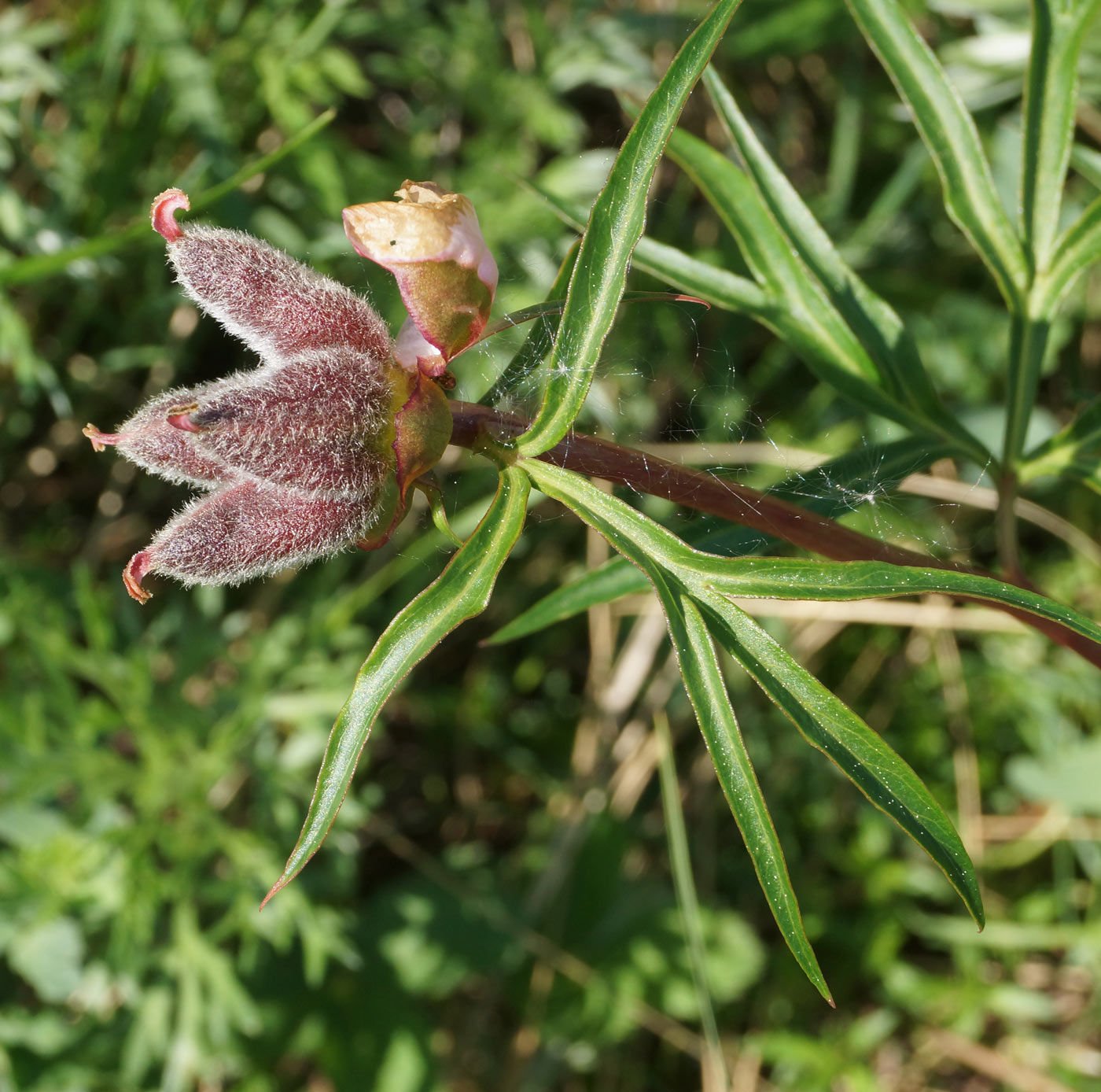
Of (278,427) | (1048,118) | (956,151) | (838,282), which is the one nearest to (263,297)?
(278,427)

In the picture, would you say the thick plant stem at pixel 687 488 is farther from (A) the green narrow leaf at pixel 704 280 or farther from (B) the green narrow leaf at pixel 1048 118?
(B) the green narrow leaf at pixel 1048 118

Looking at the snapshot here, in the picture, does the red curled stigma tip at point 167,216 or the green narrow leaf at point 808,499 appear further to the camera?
the green narrow leaf at point 808,499

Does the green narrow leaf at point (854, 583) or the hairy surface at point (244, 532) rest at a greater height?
the hairy surface at point (244, 532)

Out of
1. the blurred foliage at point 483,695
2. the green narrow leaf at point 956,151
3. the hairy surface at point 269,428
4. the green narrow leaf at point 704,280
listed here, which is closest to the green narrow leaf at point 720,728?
the hairy surface at point 269,428

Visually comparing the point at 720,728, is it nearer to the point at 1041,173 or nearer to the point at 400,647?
the point at 400,647

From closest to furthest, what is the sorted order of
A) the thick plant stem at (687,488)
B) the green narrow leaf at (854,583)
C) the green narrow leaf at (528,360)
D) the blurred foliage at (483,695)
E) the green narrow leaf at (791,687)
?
the green narrow leaf at (854,583), the green narrow leaf at (791,687), the thick plant stem at (687,488), the green narrow leaf at (528,360), the blurred foliage at (483,695)

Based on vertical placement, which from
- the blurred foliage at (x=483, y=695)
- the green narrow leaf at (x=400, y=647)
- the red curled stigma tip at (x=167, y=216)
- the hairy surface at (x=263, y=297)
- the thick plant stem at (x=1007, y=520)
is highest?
the red curled stigma tip at (x=167, y=216)

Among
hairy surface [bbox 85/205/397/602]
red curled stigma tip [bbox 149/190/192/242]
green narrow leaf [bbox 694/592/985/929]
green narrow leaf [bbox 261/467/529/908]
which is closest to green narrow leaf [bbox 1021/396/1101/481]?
green narrow leaf [bbox 694/592/985/929]
